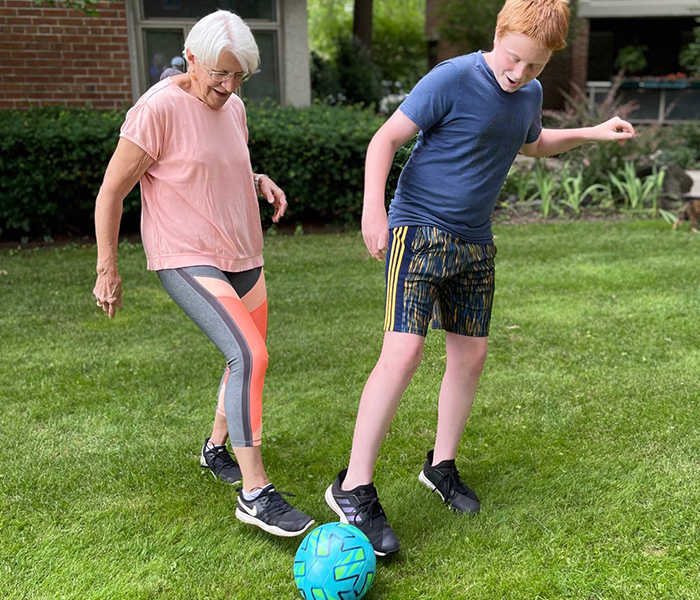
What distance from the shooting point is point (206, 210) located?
2.69 meters

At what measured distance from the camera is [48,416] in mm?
3891

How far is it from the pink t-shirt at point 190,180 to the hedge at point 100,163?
5414 mm

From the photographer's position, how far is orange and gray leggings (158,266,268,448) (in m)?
2.67

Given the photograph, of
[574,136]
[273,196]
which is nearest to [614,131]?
[574,136]

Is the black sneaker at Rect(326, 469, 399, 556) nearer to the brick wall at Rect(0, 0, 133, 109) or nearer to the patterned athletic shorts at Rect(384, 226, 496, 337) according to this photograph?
the patterned athletic shorts at Rect(384, 226, 496, 337)

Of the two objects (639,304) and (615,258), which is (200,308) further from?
(615,258)

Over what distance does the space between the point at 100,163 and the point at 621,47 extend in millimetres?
17055

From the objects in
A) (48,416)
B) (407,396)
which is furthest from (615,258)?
(48,416)

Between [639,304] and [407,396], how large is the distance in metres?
2.45

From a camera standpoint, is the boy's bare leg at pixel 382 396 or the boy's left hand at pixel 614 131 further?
the boy's left hand at pixel 614 131

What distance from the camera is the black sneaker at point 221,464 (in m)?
3.19

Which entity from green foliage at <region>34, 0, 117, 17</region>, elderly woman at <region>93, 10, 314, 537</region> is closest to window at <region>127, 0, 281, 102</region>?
green foliage at <region>34, 0, 117, 17</region>

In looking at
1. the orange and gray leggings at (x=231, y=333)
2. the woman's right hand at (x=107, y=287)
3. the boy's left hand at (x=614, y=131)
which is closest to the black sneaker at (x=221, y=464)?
the orange and gray leggings at (x=231, y=333)

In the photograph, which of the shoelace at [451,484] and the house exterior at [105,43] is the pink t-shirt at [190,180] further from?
the house exterior at [105,43]
